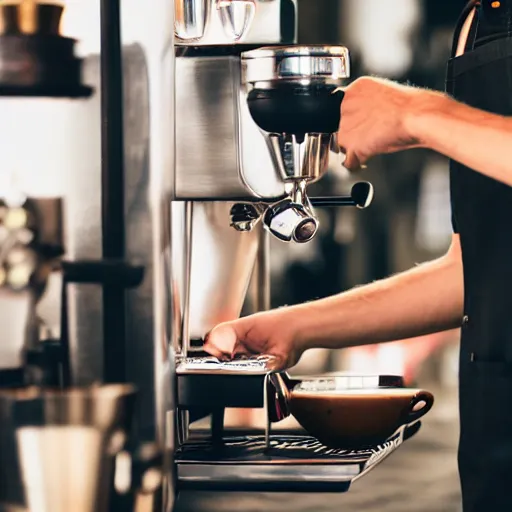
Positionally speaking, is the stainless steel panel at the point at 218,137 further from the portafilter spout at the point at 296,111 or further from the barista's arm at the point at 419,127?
the barista's arm at the point at 419,127

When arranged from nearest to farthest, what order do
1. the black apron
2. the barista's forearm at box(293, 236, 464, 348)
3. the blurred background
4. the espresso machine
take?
the espresso machine, the black apron, the barista's forearm at box(293, 236, 464, 348), the blurred background

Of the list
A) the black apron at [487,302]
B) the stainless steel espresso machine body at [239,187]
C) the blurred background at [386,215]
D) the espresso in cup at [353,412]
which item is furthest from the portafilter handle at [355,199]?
the blurred background at [386,215]

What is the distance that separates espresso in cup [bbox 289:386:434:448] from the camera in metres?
1.28

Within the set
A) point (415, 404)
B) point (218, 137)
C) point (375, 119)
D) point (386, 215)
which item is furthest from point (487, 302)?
point (386, 215)

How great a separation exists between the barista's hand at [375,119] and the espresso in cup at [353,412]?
0.83ft

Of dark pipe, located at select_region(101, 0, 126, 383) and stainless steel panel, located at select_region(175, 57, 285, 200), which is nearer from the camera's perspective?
dark pipe, located at select_region(101, 0, 126, 383)

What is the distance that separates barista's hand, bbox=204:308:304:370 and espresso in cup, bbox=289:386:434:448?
0.07 meters

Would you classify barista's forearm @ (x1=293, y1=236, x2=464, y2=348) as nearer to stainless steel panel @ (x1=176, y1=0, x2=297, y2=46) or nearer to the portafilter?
the portafilter

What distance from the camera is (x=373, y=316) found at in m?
1.43

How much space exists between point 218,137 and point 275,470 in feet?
1.23

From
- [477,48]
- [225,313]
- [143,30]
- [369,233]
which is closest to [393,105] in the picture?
[477,48]

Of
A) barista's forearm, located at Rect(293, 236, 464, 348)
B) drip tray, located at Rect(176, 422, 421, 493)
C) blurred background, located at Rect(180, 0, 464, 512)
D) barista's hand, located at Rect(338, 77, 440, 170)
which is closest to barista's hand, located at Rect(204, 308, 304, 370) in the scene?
barista's forearm, located at Rect(293, 236, 464, 348)

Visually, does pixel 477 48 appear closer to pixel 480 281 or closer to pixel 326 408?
pixel 480 281

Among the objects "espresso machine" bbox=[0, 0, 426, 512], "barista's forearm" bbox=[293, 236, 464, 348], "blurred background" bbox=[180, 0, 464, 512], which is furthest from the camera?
"blurred background" bbox=[180, 0, 464, 512]
